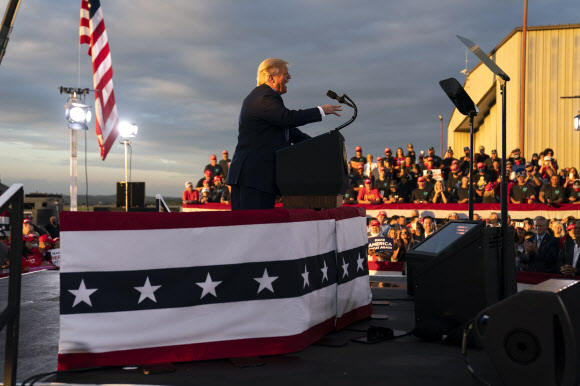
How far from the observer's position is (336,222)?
4.15 m

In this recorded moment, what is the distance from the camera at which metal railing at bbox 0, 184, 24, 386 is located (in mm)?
2764

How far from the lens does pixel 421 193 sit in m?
14.0

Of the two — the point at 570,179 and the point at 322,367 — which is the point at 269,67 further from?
the point at 570,179

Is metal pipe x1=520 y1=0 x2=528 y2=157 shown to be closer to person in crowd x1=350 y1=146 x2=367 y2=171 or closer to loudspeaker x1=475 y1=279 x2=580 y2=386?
person in crowd x1=350 y1=146 x2=367 y2=171

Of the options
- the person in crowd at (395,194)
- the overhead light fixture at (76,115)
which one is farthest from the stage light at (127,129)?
the person in crowd at (395,194)

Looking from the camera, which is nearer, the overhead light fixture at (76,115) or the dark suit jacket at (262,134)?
the dark suit jacket at (262,134)

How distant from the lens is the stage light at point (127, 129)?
15312 millimetres

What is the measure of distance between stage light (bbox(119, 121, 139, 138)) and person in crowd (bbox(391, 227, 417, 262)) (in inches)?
348

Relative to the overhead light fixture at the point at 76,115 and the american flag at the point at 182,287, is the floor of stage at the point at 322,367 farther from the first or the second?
the overhead light fixture at the point at 76,115

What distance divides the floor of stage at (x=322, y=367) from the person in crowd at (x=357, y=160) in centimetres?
1192

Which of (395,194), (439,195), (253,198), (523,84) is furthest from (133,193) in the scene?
(523,84)

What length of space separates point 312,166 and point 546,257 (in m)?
5.70

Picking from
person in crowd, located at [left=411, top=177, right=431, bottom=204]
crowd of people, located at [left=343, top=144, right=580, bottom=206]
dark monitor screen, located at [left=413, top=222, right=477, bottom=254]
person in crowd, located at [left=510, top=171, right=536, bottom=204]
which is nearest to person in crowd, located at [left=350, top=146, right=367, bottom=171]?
crowd of people, located at [left=343, top=144, right=580, bottom=206]

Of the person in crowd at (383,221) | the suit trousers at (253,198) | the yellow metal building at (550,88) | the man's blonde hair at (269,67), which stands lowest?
the person in crowd at (383,221)
